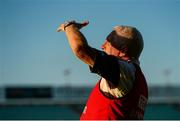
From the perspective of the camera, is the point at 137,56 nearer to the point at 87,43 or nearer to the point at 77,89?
the point at 87,43

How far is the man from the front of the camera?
2223mm

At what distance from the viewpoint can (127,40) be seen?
240cm

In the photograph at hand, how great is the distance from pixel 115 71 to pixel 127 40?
8.8 inches

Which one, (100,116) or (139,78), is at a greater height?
(139,78)

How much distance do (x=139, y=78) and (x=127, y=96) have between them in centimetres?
12

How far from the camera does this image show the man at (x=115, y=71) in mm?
2223

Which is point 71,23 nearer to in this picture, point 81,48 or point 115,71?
point 81,48

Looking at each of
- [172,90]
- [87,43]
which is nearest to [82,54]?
[87,43]

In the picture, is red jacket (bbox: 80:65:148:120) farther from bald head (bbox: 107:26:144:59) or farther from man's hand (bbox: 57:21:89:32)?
man's hand (bbox: 57:21:89:32)

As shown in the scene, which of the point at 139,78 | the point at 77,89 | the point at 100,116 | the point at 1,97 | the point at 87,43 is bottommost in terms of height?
the point at 77,89

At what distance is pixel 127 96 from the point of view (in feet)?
7.68

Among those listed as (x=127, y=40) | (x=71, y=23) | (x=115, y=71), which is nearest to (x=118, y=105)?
(x=115, y=71)

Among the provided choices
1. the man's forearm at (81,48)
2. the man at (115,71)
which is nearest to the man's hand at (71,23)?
the man at (115,71)

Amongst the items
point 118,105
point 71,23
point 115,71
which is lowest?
point 118,105
